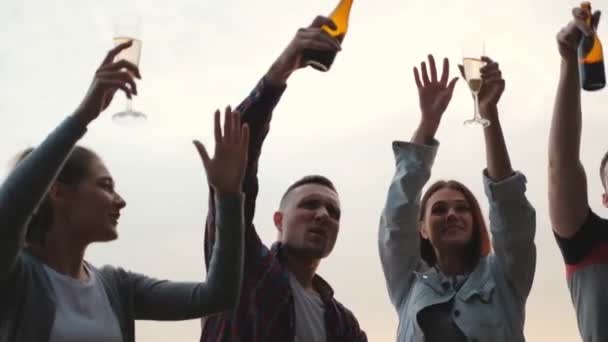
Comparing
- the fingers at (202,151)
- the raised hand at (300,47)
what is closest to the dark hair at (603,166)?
the raised hand at (300,47)

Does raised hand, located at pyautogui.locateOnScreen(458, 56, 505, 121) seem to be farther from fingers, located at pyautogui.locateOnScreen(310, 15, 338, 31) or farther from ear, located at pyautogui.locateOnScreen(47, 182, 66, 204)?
ear, located at pyautogui.locateOnScreen(47, 182, 66, 204)

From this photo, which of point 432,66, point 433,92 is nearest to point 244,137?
point 433,92

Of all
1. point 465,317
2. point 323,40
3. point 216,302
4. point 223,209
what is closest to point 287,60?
point 323,40

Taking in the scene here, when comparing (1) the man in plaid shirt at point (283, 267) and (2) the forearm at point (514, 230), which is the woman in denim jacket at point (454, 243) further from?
(1) the man in plaid shirt at point (283, 267)

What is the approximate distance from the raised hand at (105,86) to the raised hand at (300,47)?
2.67ft

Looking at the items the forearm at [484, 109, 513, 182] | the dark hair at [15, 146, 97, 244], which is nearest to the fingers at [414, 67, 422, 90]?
the forearm at [484, 109, 513, 182]

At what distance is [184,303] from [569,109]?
178 centimetres

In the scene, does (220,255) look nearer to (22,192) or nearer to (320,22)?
(22,192)

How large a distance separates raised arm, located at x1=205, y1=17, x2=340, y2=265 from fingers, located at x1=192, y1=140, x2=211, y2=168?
13.3 inches

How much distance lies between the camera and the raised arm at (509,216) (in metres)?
3.54

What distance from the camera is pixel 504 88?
3.86 meters

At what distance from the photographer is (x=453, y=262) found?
A: 369 cm

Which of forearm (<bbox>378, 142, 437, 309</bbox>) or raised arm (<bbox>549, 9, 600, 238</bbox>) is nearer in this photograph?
raised arm (<bbox>549, 9, 600, 238</bbox>)

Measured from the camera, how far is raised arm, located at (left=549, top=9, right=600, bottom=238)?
335 centimetres
